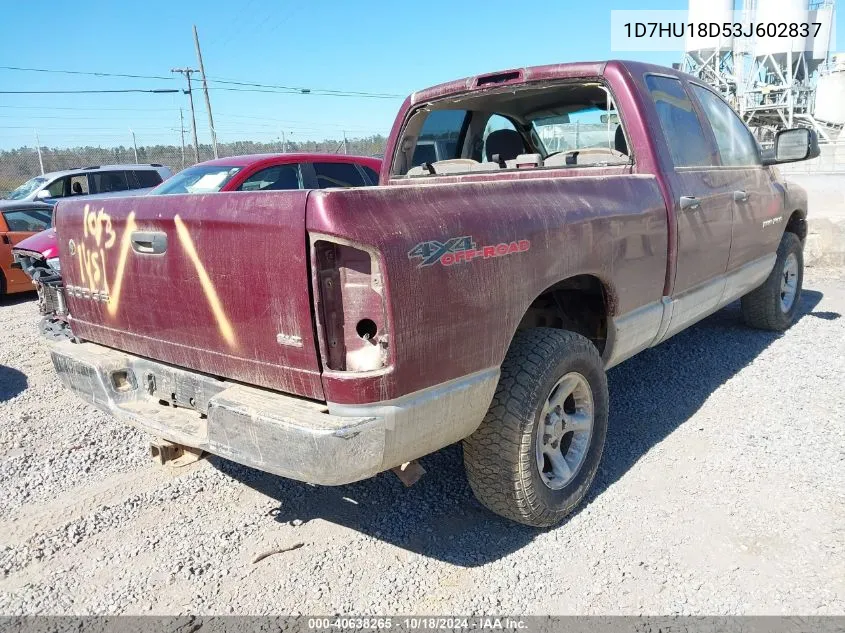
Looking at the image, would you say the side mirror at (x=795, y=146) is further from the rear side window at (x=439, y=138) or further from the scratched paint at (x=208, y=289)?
the scratched paint at (x=208, y=289)

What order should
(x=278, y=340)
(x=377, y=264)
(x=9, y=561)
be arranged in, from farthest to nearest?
(x=9, y=561), (x=278, y=340), (x=377, y=264)

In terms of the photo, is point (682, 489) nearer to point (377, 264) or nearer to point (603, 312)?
point (603, 312)

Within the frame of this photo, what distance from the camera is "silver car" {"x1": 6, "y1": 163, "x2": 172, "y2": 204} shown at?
11.9m

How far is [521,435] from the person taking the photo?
2.54 m

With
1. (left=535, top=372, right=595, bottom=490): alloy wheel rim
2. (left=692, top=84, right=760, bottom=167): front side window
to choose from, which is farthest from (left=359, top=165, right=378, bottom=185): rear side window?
(left=535, top=372, right=595, bottom=490): alloy wheel rim

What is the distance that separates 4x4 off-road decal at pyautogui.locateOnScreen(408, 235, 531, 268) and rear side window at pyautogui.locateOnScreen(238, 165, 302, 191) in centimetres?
513

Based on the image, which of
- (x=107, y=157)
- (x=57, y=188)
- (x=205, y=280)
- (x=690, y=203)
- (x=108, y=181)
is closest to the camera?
(x=205, y=280)

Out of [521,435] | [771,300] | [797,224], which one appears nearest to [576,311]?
[521,435]

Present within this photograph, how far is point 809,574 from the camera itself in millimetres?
2432

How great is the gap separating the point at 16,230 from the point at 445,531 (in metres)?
9.10

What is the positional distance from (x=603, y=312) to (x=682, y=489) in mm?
965

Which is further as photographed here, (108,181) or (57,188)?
(108,181)

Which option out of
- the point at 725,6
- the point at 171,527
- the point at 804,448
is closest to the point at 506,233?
the point at 171,527

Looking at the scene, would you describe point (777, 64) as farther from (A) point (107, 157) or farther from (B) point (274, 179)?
(B) point (274, 179)
